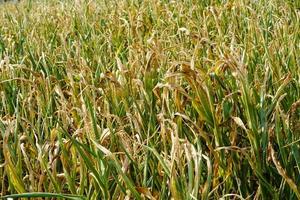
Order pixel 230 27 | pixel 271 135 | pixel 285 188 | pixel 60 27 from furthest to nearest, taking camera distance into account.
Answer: pixel 60 27, pixel 230 27, pixel 271 135, pixel 285 188

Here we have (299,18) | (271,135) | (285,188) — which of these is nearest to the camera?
(285,188)

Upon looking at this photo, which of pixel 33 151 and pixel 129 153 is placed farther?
pixel 33 151

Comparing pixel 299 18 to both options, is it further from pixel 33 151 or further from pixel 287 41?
pixel 33 151

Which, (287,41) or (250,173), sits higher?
(287,41)

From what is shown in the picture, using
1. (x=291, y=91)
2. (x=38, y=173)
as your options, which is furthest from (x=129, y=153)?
(x=291, y=91)

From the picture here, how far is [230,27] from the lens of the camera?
159 centimetres

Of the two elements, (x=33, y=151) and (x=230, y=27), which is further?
(x=230, y=27)

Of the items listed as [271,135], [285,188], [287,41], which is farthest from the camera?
[287,41]

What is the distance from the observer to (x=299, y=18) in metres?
1.48

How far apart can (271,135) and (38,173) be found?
46cm

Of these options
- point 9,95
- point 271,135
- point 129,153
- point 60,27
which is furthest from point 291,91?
point 60,27

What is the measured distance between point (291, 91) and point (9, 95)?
0.77 metres

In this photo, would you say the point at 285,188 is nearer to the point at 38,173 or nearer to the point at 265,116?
the point at 265,116

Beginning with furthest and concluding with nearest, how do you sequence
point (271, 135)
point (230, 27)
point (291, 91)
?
point (230, 27), point (291, 91), point (271, 135)
